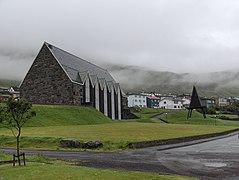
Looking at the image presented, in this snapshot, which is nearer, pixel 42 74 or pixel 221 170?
pixel 221 170

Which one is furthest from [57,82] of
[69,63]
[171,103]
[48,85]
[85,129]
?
[171,103]

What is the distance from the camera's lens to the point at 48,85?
7444 centimetres

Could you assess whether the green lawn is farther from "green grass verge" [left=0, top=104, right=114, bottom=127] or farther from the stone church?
the stone church

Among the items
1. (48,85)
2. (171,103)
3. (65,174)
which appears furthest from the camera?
(171,103)

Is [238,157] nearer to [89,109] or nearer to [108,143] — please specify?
[108,143]

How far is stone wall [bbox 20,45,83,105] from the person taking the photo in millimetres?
72125

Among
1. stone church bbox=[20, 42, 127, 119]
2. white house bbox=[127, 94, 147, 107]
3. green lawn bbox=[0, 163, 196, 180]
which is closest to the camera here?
green lawn bbox=[0, 163, 196, 180]

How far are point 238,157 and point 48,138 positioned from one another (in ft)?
51.4

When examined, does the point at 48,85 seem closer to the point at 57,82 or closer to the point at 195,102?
the point at 57,82

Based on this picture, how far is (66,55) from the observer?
83688 millimetres

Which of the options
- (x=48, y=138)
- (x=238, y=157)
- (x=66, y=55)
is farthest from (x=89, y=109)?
(x=238, y=157)

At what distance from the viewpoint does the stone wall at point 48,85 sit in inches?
2840

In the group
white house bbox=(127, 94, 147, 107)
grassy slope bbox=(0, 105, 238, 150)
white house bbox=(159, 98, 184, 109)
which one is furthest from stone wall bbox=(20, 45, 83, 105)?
white house bbox=(159, 98, 184, 109)

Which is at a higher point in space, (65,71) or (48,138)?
(65,71)
